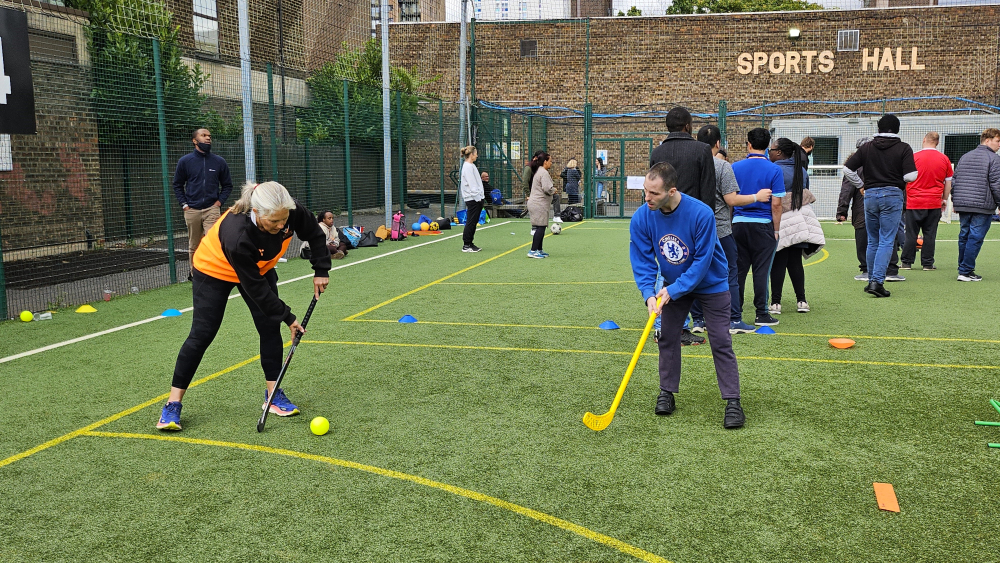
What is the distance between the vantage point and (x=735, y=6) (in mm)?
41719

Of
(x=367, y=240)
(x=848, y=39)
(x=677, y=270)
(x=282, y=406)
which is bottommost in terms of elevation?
(x=282, y=406)

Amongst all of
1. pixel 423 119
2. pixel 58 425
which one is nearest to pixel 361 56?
pixel 423 119

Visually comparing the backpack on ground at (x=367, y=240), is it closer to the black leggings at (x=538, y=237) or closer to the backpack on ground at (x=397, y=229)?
the backpack on ground at (x=397, y=229)

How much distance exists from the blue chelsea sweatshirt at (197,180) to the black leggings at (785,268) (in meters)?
6.80

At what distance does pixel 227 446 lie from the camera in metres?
4.70

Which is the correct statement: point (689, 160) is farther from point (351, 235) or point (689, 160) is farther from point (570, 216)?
point (570, 216)

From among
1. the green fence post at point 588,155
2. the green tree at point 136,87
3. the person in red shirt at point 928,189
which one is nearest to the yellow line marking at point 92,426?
the green tree at point 136,87

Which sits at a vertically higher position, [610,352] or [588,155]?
[588,155]

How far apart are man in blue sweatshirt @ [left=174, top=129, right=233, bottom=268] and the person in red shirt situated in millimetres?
9013

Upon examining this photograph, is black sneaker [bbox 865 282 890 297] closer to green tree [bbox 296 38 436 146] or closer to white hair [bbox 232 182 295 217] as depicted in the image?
white hair [bbox 232 182 295 217]

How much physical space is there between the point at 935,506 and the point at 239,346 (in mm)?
5578

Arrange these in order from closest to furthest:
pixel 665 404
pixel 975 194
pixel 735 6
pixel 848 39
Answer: pixel 665 404, pixel 975 194, pixel 848 39, pixel 735 6

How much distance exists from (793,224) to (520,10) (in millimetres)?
24176

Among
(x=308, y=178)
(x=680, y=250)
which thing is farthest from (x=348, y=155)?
(x=680, y=250)
